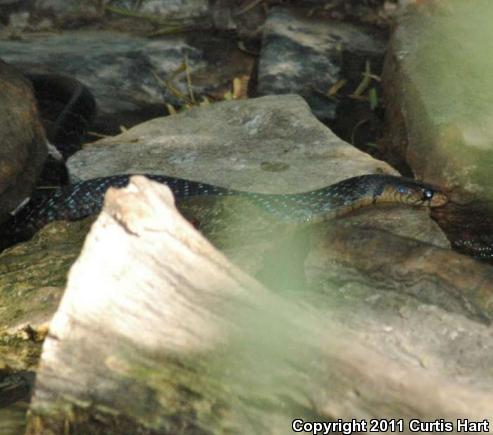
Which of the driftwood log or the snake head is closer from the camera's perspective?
the driftwood log

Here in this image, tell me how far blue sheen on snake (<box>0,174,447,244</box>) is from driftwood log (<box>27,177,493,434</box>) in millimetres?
2105

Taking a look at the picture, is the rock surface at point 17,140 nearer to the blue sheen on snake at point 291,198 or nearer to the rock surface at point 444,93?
the blue sheen on snake at point 291,198

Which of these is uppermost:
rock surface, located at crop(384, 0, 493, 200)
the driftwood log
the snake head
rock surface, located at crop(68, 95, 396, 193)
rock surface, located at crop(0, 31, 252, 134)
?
the driftwood log

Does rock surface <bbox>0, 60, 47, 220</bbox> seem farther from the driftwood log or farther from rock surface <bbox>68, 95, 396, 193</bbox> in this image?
the driftwood log

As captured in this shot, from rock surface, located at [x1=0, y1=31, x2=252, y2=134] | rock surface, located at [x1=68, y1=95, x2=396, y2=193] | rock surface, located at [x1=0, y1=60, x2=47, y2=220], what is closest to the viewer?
rock surface, located at [x1=0, y1=60, x2=47, y2=220]

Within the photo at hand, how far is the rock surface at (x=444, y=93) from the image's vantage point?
203 inches

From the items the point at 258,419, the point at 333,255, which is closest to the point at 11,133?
the point at 333,255

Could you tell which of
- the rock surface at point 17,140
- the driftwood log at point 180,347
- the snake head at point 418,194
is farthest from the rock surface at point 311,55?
the driftwood log at point 180,347

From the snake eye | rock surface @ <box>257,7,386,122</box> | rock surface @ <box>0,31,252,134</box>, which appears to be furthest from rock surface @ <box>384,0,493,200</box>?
rock surface @ <box>0,31,252,134</box>

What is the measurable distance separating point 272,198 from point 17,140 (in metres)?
1.27

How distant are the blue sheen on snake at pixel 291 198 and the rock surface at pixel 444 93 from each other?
24 centimetres

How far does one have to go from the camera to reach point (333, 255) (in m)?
3.90

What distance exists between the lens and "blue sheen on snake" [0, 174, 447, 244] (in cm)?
499

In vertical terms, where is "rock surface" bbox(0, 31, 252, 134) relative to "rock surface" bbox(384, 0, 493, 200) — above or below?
below
